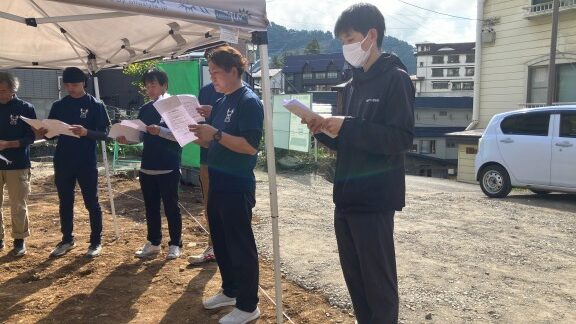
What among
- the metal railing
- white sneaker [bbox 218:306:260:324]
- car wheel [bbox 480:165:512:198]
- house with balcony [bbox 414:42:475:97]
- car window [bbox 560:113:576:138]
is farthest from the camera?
house with balcony [bbox 414:42:475:97]

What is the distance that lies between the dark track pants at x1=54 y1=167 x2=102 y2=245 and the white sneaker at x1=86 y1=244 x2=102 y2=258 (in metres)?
0.04

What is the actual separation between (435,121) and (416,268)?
35187 millimetres

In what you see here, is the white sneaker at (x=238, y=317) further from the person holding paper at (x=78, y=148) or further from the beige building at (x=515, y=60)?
the beige building at (x=515, y=60)

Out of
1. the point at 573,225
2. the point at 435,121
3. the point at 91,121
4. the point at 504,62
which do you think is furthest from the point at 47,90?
the point at 435,121

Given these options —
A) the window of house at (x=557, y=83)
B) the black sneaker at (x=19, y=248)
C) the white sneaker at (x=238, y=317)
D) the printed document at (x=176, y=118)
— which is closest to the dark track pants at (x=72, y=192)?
the black sneaker at (x=19, y=248)

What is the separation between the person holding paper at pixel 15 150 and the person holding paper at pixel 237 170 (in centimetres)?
262

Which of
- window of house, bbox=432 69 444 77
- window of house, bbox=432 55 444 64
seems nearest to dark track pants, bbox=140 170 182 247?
window of house, bbox=432 69 444 77

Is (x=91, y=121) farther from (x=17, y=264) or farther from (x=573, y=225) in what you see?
(x=573, y=225)

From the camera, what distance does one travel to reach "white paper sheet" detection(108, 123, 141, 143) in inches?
171

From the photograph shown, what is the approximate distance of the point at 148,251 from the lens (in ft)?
16.2

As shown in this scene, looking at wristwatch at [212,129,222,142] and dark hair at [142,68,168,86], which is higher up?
dark hair at [142,68,168,86]

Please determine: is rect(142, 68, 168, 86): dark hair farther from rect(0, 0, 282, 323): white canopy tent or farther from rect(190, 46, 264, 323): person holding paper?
rect(190, 46, 264, 323): person holding paper

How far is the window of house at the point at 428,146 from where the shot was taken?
3639 centimetres

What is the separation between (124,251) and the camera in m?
5.16
